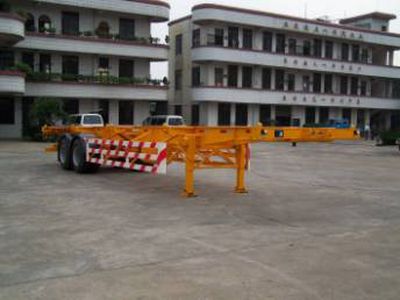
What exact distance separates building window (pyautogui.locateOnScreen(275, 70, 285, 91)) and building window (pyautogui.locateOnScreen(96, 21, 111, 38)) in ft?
56.6

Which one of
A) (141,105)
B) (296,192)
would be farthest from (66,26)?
(296,192)

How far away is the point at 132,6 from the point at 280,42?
16081 millimetres

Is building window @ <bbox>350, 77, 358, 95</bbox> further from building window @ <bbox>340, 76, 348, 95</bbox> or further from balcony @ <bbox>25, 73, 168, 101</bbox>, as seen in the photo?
balcony @ <bbox>25, 73, 168, 101</bbox>

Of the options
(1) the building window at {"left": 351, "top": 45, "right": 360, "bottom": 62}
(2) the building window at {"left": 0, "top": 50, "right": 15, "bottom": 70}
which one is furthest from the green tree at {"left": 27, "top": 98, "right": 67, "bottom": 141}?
(1) the building window at {"left": 351, "top": 45, "right": 360, "bottom": 62}

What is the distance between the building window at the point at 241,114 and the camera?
47.4 metres

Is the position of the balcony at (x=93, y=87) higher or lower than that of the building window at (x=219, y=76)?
lower

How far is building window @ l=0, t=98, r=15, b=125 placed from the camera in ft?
119

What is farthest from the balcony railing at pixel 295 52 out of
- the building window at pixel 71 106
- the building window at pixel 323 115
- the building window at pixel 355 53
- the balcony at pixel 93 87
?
the building window at pixel 71 106

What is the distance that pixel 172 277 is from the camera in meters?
5.96

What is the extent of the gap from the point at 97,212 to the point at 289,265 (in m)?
4.44

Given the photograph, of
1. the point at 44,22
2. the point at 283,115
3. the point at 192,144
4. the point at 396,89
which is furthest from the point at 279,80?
the point at 192,144

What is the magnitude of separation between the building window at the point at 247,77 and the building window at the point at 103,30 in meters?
13.4

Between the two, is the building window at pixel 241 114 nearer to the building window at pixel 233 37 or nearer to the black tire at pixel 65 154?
the building window at pixel 233 37

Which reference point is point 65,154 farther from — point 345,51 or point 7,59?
point 345,51
